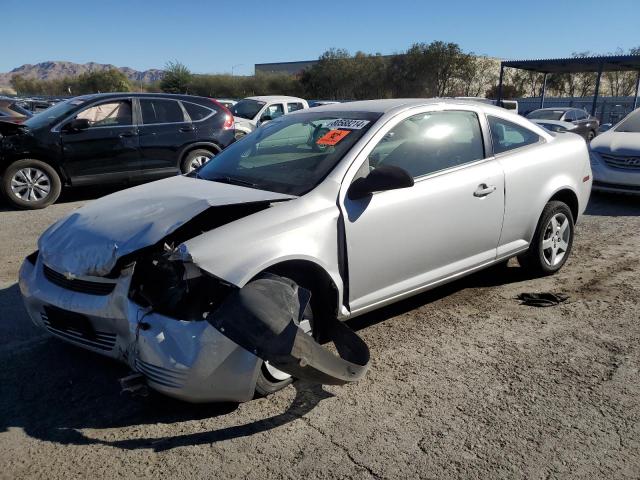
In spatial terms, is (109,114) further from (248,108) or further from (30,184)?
(248,108)

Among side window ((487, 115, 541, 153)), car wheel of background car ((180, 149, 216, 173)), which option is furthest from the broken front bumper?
car wheel of background car ((180, 149, 216, 173))

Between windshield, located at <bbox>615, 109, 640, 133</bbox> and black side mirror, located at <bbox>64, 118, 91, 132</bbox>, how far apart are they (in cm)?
900

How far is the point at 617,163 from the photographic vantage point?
853 centimetres

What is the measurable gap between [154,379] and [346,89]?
51228 millimetres

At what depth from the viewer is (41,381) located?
3.31 meters

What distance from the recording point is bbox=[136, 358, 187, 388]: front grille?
8.72 ft

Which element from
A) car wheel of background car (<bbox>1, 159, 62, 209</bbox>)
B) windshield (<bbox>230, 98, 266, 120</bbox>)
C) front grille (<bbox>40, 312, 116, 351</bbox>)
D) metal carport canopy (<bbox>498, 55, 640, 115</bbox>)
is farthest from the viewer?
metal carport canopy (<bbox>498, 55, 640, 115</bbox>)

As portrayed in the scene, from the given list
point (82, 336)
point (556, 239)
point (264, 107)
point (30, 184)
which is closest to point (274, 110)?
point (264, 107)

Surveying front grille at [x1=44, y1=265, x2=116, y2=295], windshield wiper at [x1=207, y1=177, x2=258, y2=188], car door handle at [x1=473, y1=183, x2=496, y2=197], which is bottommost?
front grille at [x1=44, y1=265, x2=116, y2=295]

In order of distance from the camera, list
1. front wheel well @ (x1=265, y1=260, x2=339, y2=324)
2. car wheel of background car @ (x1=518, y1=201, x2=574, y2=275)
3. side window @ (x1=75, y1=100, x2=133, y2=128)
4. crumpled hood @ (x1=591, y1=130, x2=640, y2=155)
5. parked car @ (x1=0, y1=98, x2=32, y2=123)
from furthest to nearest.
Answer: parked car @ (x1=0, y1=98, x2=32, y2=123)
side window @ (x1=75, y1=100, x2=133, y2=128)
crumpled hood @ (x1=591, y1=130, x2=640, y2=155)
car wheel of background car @ (x1=518, y1=201, x2=574, y2=275)
front wheel well @ (x1=265, y1=260, x2=339, y2=324)

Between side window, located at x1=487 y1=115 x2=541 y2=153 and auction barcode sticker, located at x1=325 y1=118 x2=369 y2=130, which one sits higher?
auction barcode sticker, located at x1=325 y1=118 x2=369 y2=130

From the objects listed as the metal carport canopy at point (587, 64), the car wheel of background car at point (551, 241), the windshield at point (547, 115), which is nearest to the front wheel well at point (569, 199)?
the car wheel of background car at point (551, 241)

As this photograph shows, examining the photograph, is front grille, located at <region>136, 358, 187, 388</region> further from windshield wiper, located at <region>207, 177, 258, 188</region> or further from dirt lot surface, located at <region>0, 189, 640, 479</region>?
windshield wiper, located at <region>207, 177, 258, 188</region>

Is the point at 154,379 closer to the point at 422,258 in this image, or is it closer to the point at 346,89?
the point at 422,258
